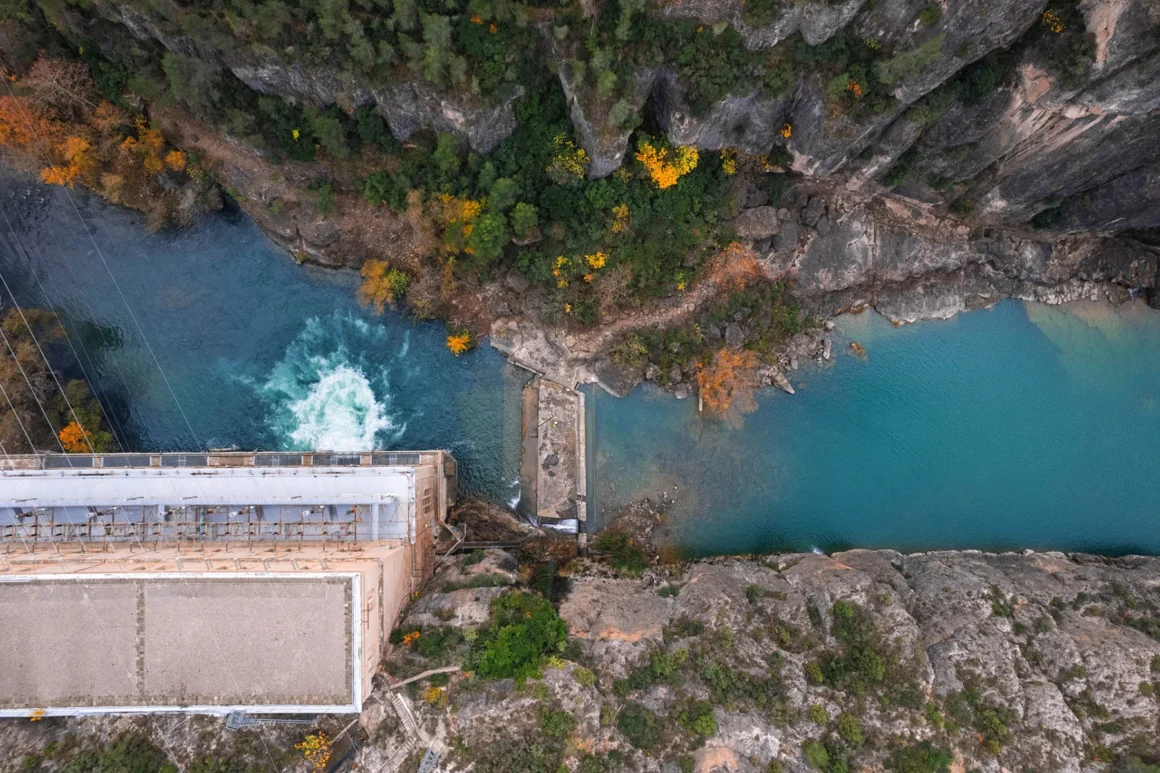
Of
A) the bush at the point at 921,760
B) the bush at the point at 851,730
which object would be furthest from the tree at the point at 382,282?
the bush at the point at 921,760

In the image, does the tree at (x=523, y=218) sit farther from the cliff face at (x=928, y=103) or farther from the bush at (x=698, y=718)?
the bush at (x=698, y=718)

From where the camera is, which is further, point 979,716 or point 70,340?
point 70,340

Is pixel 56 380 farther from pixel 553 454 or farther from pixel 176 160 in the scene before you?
pixel 553 454

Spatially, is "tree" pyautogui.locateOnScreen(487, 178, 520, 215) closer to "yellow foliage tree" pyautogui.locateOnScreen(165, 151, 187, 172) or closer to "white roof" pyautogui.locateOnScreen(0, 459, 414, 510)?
"white roof" pyautogui.locateOnScreen(0, 459, 414, 510)

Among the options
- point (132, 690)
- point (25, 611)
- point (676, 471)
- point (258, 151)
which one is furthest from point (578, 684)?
point (258, 151)

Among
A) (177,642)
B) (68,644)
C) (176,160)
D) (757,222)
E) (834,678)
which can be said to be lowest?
(834,678)

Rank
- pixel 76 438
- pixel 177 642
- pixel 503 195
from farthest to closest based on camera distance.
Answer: pixel 76 438
pixel 503 195
pixel 177 642

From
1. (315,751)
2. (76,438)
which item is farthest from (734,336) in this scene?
(76,438)
